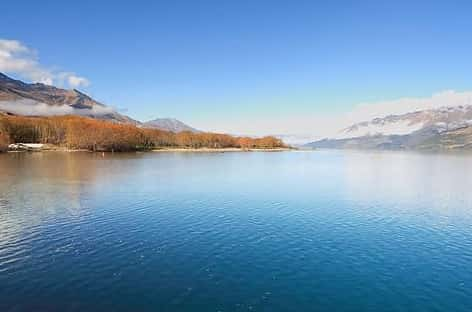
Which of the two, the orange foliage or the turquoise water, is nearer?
the turquoise water

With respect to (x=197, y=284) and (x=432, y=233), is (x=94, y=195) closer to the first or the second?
(x=197, y=284)

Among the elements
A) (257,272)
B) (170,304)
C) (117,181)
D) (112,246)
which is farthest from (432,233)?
(117,181)

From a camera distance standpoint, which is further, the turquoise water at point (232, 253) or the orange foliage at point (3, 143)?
the orange foliage at point (3, 143)

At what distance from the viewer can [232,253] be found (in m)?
28.3

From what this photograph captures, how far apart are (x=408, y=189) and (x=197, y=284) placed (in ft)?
194

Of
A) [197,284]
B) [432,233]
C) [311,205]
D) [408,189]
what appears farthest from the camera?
[408,189]

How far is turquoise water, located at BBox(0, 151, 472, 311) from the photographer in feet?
66.9

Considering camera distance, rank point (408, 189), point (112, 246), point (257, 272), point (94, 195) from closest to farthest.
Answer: point (257, 272) → point (112, 246) → point (94, 195) → point (408, 189)

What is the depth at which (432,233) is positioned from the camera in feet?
116

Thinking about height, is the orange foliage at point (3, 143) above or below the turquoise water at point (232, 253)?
above

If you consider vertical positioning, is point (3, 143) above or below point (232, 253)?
above

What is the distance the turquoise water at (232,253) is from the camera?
20.4 metres

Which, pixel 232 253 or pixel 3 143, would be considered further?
pixel 3 143

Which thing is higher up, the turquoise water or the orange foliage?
the orange foliage
